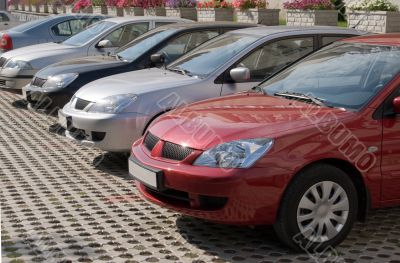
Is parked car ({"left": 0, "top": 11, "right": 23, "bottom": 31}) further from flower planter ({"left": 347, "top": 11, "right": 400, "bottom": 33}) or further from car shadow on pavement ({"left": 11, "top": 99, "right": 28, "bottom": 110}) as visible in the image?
flower planter ({"left": 347, "top": 11, "right": 400, "bottom": 33})

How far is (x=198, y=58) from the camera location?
7.66 m

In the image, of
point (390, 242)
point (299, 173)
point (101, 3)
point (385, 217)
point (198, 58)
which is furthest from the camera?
point (101, 3)

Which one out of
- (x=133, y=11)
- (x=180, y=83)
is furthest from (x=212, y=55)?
(x=133, y=11)

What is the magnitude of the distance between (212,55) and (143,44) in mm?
1990

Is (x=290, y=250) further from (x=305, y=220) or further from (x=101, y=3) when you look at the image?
(x=101, y=3)

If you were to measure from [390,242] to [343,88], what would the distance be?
1.28 metres

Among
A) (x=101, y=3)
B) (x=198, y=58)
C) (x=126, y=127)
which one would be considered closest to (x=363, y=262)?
(x=126, y=127)

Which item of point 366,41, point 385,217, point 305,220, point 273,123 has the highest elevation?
point 366,41

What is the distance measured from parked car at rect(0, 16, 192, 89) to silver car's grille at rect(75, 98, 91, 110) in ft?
11.6

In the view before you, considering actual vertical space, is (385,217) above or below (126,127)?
below

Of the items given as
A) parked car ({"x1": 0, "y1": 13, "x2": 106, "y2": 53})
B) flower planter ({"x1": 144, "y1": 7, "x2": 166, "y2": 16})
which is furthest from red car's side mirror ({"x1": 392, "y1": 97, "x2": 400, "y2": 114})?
flower planter ({"x1": 144, "y1": 7, "x2": 166, "y2": 16})

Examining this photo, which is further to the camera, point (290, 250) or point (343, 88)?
point (343, 88)

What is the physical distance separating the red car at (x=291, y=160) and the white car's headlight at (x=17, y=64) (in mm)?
6293

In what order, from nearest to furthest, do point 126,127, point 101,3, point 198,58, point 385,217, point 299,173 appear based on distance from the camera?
point 299,173 → point 385,217 → point 126,127 → point 198,58 → point 101,3
